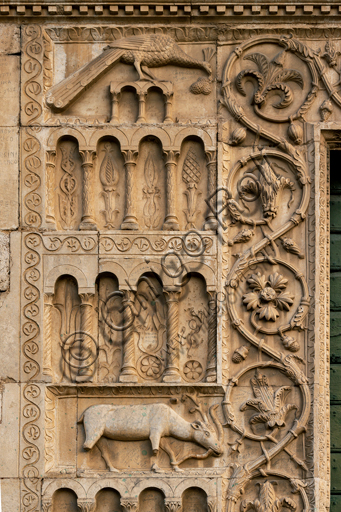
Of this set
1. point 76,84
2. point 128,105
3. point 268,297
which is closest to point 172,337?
point 268,297

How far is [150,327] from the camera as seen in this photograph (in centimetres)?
803

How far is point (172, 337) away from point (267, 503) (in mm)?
1647

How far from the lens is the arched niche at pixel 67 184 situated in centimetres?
820

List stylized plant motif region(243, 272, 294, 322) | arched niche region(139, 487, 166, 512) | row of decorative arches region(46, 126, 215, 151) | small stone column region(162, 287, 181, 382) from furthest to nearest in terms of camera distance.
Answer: row of decorative arches region(46, 126, 215, 151), stylized plant motif region(243, 272, 294, 322), small stone column region(162, 287, 181, 382), arched niche region(139, 487, 166, 512)

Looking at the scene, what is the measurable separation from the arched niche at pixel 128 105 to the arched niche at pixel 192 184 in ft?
1.81

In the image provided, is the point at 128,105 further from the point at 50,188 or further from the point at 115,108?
the point at 50,188

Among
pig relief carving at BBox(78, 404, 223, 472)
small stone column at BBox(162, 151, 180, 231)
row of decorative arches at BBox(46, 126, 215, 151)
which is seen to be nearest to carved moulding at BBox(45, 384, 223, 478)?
pig relief carving at BBox(78, 404, 223, 472)

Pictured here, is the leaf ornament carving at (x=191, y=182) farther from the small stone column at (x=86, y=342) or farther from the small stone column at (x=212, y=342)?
the small stone column at (x=86, y=342)

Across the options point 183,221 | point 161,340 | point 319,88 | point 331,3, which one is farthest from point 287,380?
point 331,3

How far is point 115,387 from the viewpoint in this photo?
7.83m

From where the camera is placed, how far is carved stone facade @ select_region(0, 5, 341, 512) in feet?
25.4

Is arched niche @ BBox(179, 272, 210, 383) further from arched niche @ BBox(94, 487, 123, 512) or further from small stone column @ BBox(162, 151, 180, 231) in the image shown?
arched niche @ BBox(94, 487, 123, 512)

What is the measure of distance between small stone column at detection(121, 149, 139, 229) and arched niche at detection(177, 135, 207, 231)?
1.37 ft

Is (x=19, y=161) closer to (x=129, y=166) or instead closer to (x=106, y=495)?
(x=129, y=166)
